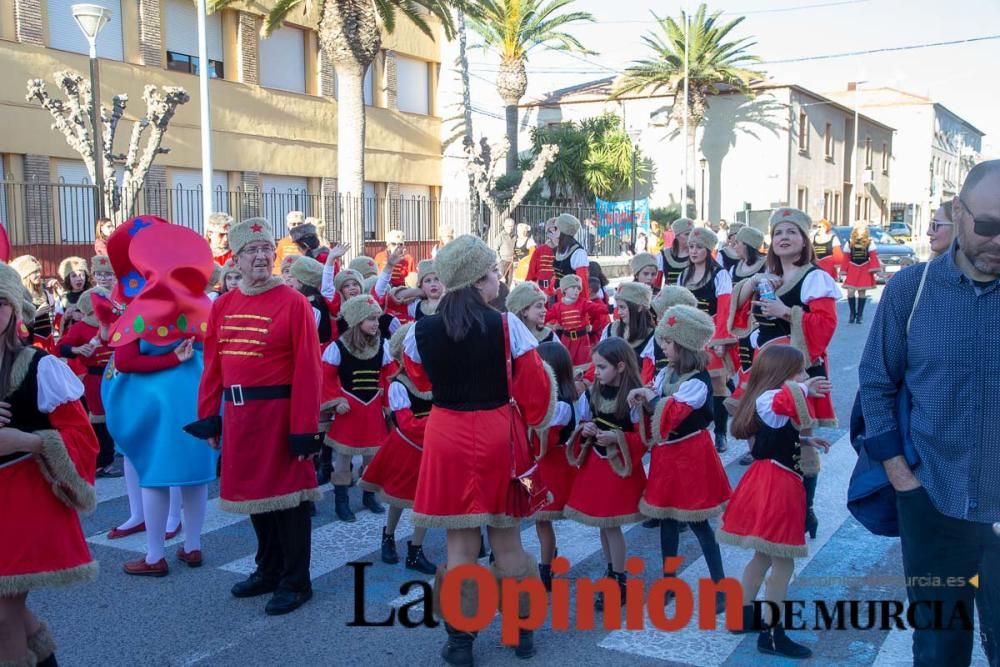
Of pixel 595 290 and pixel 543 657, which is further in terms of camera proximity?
Result: pixel 595 290

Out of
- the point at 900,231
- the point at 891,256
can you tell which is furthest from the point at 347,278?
the point at 900,231

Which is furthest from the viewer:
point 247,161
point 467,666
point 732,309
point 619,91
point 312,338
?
point 619,91

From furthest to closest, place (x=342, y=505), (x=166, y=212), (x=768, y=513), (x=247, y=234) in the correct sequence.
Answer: (x=166, y=212), (x=342, y=505), (x=247, y=234), (x=768, y=513)

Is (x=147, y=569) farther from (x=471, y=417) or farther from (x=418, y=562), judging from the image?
(x=471, y=417)

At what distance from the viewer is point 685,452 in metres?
4.93

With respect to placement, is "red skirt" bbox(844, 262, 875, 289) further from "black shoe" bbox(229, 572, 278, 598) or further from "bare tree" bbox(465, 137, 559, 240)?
"black shoe" bbox(229, 572, 278, 598)

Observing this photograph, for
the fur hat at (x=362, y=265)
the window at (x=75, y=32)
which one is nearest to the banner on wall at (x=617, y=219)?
the window at (x=75, y=32)

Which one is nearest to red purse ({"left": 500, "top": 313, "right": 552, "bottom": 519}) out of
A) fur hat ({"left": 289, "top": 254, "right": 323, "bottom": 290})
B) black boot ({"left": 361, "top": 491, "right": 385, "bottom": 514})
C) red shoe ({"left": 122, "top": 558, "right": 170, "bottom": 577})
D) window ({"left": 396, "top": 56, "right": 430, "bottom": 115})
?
red shoe ({"left": 122, "top": 558, "right": 170, "bottom": 577})

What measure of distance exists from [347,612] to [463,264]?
2.02 m

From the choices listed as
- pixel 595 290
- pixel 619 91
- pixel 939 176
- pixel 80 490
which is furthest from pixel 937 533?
pixel 939 176

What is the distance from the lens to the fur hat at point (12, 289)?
11.6ft

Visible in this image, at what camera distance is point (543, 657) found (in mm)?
→ 4367

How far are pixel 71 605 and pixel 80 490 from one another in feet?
6.11

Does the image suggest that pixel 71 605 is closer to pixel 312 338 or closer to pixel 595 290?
pixel 312 338
